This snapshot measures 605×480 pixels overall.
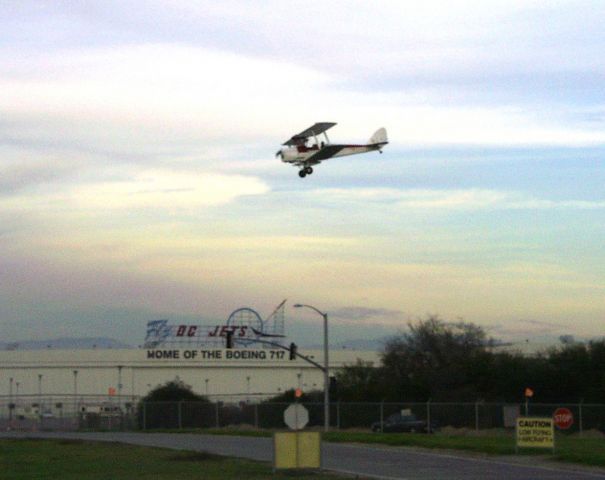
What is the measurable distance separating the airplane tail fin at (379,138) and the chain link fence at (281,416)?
17222mm

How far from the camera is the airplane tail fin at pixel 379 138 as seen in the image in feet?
149

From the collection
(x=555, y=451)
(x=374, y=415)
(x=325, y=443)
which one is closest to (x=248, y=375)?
(x=374, y=415)

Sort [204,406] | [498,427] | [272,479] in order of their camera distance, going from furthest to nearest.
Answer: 1. [204,406]
2. [498,427]
3. [272,479]

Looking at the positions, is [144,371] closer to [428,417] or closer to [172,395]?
[172,395]

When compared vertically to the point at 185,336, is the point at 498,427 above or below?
below

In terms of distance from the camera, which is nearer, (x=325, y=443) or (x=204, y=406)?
(x=325, y=443)

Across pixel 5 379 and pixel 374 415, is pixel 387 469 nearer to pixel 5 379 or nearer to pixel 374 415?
pixel 374 415

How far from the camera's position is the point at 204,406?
74125 millimetres

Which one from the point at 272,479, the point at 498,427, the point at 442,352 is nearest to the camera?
the point at 272,479

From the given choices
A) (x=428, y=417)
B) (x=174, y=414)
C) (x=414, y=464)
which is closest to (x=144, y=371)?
(x=174, y=414)

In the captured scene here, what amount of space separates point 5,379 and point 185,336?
17.5 meters

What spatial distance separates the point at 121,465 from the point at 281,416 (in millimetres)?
35826

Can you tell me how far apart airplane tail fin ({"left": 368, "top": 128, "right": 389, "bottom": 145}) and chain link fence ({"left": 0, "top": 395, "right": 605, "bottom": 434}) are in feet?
56.5

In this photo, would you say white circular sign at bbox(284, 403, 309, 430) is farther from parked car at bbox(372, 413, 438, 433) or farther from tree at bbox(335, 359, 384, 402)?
tree at bbox(335, 359, 384, 402)
